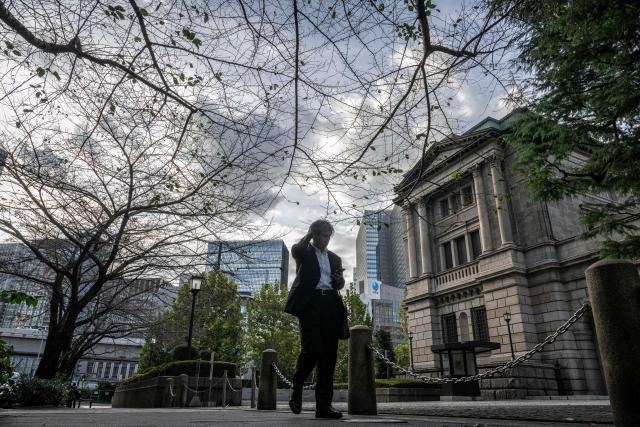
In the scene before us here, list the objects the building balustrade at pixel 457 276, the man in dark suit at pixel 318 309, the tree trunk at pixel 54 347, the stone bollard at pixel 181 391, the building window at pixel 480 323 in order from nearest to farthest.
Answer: the man in dark suit at pixel 318 309, the tree trunk at pixel 54 347, the stone bollard at pixel 181 391, the building window at pixel 480 323, the building balustrade at pixel 457 276

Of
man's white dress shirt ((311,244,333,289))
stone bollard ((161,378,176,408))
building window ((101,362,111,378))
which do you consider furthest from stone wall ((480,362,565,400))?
building window ((101,362,111,378))

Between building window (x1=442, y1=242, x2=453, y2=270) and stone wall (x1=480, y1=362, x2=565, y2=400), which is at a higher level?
building window (x1=442, y1=242, x2=453, y2=270)

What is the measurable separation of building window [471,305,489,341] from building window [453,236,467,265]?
3399 millimetres

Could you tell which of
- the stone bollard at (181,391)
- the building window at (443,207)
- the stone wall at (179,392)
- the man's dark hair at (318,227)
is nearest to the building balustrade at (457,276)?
the building window at (443,207)

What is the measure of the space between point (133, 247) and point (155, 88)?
227 inches

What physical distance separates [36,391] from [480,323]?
68.2 ft

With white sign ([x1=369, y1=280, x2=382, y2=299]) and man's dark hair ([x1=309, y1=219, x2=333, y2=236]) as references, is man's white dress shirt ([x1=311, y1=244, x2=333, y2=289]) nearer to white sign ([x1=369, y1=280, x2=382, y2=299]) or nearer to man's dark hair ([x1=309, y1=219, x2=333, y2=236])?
man's dark hair ([x1=309, y1=219, x2=333, y2=236])

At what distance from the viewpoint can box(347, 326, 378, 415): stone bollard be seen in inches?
222

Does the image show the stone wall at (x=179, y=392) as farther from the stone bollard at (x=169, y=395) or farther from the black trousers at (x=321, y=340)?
the black trousers at (x=321, y=340)

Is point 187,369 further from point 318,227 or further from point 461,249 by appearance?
point 461,249

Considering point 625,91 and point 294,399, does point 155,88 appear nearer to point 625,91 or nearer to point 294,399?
point 294,399

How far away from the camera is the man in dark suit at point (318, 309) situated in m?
4.52

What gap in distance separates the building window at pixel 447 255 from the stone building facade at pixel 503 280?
66mm

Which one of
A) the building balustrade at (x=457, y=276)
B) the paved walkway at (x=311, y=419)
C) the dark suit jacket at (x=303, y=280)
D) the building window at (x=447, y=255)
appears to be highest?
the building window at (x=447, y=255)
